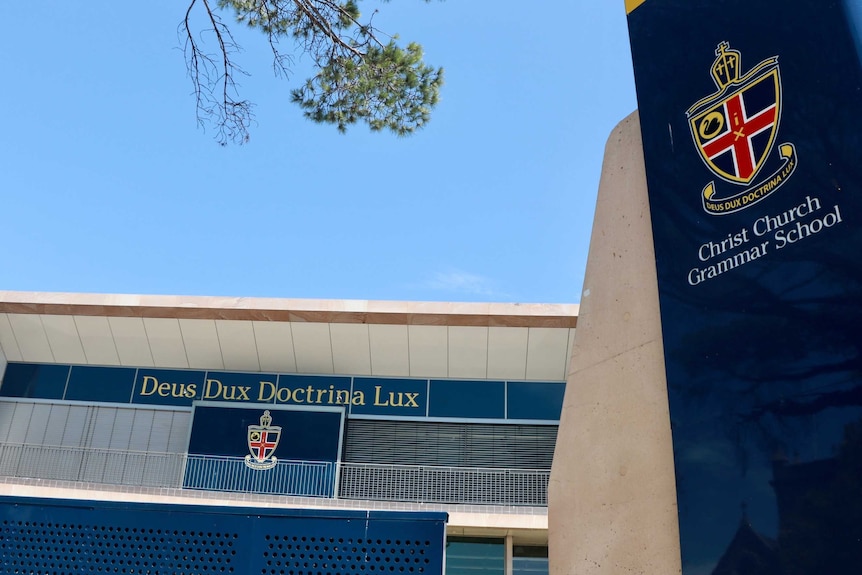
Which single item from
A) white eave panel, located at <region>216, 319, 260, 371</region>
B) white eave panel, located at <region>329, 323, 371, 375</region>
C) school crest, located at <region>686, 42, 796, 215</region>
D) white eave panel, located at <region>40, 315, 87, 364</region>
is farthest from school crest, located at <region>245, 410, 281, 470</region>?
school crest, located at <region>686, 42, 796, 215</region>

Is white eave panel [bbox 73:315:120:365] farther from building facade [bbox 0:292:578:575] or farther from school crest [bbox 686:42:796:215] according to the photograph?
school crest [bbox 686:42:796:215]

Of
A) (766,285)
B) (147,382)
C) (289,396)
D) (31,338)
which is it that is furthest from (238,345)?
(766,285)

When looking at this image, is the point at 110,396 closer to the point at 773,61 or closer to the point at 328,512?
the point at 328,512

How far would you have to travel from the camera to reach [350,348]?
17.5 m

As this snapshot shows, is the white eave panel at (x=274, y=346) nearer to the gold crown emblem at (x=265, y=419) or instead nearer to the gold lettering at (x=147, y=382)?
the gold crown emblem at (x=265, y=419)

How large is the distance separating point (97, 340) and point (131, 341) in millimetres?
835

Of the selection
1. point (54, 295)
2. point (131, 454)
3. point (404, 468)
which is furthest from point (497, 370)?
point (54, 295)

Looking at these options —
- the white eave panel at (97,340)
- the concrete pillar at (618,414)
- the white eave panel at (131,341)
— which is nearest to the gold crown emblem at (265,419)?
the white eave panel at (131,341)

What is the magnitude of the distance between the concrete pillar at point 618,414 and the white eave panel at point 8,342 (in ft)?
55.5

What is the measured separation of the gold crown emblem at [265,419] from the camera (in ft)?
57.0

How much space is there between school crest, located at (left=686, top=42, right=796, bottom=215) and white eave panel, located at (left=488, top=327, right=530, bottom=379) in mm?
12692

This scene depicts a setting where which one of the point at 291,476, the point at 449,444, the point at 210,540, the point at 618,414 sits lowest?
the point at 210,540

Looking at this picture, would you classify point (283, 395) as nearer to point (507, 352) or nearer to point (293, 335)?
point (293, 335)

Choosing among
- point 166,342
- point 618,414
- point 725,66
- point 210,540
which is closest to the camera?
point 725,66
